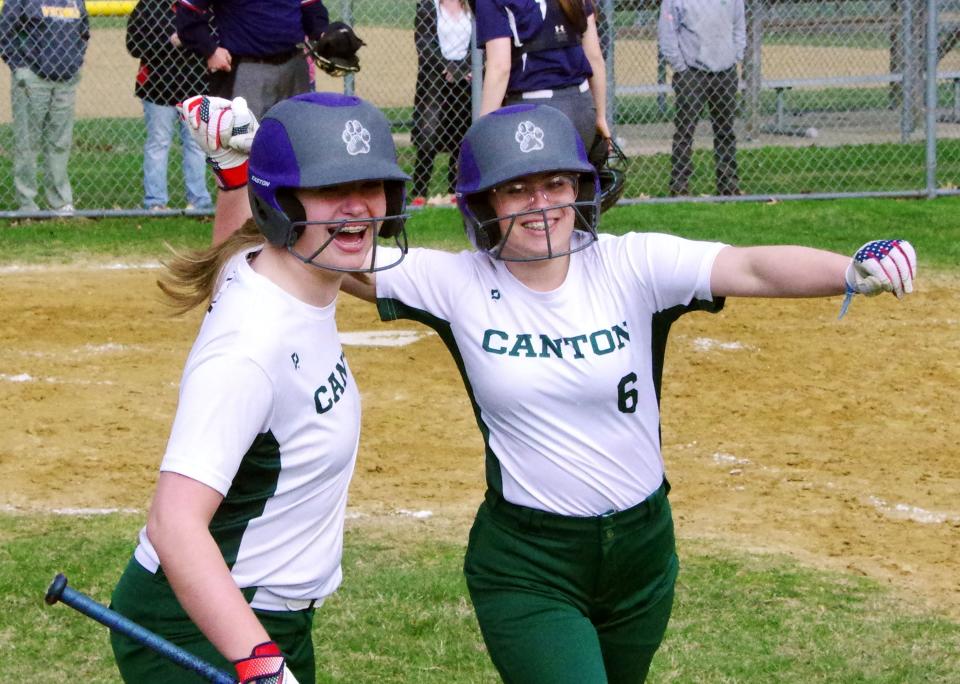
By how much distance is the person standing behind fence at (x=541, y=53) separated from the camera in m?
8.69

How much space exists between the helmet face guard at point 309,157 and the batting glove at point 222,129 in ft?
2.04

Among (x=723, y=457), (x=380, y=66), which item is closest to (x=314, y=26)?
(x=723, y=457)

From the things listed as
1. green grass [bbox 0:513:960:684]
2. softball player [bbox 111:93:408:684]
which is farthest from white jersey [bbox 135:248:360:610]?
green grass [bbox 0:513:960:684]

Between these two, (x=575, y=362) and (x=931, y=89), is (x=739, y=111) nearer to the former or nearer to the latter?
(x=931, y=89)

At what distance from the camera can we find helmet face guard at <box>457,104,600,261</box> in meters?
3.51

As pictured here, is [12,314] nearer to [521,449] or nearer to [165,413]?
[165,413]

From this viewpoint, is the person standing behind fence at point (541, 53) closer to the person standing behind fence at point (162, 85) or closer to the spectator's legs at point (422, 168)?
the spectator's legs at point (422, 168)

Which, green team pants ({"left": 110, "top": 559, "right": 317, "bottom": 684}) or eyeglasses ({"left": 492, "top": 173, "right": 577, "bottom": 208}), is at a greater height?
eyeglasses ({"left": 492, "top": 173, "right": 577, "bottom": 208})

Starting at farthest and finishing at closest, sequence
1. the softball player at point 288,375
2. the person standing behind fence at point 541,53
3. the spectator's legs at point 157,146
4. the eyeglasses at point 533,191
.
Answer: the spectator's legs at point 157,146 < the person standing behind fence at point 541,53 < the eyeglasses at point 533,191 < the softball player at point 288,375

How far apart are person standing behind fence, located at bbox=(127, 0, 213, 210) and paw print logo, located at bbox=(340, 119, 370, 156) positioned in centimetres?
896

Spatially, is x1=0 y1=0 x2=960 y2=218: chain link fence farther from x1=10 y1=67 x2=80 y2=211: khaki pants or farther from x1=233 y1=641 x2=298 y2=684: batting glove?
x1=233 y1=641 x2=298 y2=684: batting glove

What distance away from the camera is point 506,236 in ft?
11.6

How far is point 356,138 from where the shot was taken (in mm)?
3041

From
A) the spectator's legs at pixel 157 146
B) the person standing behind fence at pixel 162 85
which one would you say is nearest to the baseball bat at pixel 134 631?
the person standing behind fence at pixel 162 85
